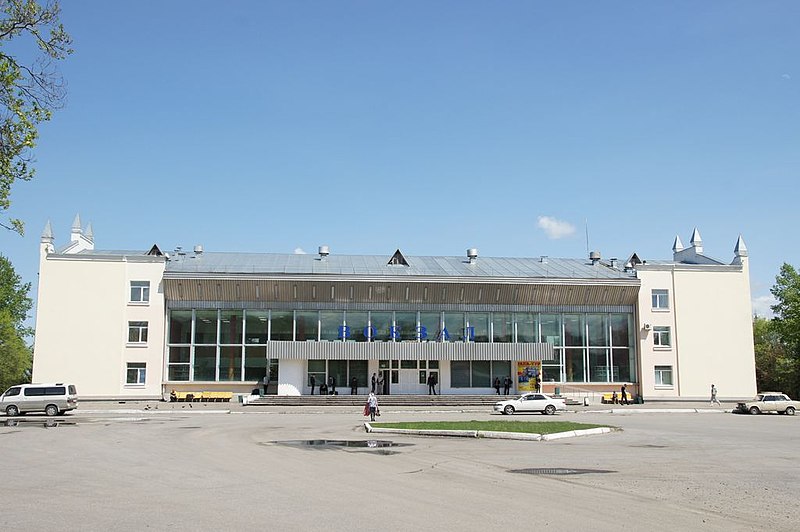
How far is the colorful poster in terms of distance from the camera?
52.0m

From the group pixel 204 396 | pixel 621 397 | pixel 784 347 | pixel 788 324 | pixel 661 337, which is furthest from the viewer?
pixel 784 347

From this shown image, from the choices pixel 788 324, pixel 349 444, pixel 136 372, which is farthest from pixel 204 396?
pixel 788 324

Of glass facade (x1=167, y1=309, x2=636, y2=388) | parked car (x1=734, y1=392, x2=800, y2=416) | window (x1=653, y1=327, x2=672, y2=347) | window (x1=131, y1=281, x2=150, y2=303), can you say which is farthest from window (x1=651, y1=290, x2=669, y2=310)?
window (x1=131, y1=281, x2=150, y2=303)

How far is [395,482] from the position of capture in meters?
14.1

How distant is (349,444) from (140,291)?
31.8 metres

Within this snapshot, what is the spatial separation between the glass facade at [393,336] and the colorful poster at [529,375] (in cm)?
68

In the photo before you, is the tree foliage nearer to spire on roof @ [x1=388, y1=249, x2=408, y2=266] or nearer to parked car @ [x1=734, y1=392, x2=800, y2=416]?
parked car @ [x1=734, y1=392, x2=800, y2=416]

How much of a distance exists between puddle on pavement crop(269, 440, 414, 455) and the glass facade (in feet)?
92.3

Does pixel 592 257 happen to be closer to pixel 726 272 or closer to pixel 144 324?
pixel 726 272

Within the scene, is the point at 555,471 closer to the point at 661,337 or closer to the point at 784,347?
the point at 661,337

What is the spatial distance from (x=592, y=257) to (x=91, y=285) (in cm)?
3715

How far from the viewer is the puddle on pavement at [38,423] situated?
1180 inches

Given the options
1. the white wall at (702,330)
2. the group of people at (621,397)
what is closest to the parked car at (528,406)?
the group of people at (621,397)

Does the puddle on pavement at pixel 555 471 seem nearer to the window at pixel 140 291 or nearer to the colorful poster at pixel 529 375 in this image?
the colorful poster at pixel 529 375
